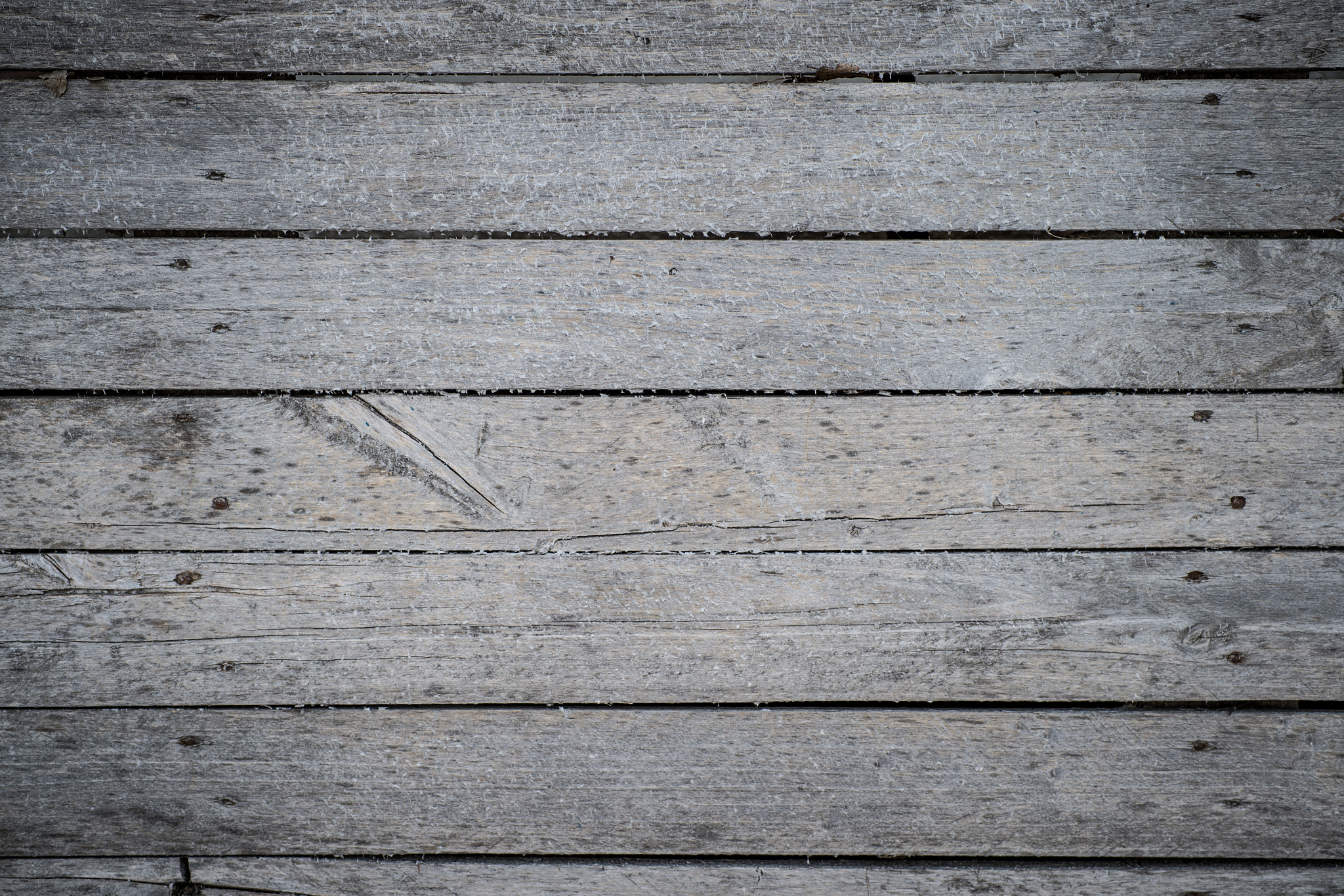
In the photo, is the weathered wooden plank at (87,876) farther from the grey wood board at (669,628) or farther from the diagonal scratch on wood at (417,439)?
the diagonal scratch on wood at (417,439)

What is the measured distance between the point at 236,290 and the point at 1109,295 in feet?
3.46

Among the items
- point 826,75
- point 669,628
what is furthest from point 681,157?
point 669,628

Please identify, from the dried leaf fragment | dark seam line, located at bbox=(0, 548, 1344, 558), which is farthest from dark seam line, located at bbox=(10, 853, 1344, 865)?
the dried leaf fragment

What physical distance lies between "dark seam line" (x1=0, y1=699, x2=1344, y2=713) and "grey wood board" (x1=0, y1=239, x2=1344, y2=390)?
16.0 inches

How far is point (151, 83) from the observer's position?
0.77m

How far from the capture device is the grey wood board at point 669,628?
2.67 ft

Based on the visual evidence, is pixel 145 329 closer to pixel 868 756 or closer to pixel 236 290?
pixel 236 290

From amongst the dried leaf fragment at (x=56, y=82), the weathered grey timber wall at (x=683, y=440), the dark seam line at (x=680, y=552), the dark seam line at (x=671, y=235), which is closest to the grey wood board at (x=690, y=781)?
the weathered grey timber wall at (x=683, y=440)

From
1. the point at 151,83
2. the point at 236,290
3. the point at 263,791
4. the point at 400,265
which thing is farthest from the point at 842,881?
the point at 151,83

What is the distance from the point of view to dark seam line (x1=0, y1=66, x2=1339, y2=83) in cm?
77

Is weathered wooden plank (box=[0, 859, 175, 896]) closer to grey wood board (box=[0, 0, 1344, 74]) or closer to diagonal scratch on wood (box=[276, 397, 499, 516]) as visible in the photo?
diagonal scratch on wood (box=[276, 397, 499, 516])

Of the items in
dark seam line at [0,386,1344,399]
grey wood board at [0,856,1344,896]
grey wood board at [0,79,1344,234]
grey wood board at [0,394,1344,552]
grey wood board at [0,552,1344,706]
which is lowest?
grey wood board at [0,856,1344,896]

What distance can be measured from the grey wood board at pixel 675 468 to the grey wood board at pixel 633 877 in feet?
1.41

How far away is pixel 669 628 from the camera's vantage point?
819 millimetres
